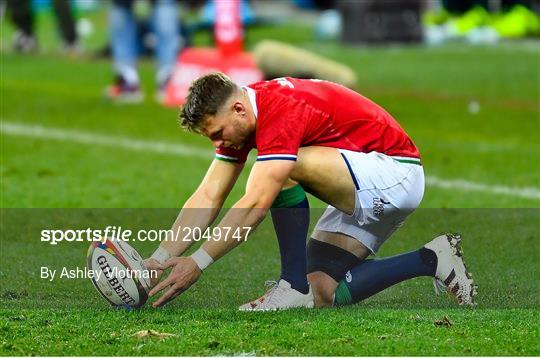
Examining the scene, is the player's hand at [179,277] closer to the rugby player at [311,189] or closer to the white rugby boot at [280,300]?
the rugby player at [311,189]

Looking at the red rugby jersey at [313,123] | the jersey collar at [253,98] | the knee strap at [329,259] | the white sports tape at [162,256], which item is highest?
the jersey collar at [253,98]

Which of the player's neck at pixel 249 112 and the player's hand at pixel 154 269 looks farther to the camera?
the player's hand at pixel 154 269

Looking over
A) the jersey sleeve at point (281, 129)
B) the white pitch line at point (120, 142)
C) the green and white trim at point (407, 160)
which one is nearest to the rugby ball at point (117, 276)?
the jersey sleeve at point (281, 129)

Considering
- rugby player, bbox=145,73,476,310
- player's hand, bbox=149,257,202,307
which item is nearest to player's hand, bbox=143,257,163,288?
rugby player, bbox=145,73,476,310

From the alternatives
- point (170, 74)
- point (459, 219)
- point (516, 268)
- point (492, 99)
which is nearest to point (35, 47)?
point (170, 74)

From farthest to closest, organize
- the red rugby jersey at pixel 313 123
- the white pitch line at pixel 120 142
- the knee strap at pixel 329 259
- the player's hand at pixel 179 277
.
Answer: the white pitch line at pixel 120 142
the knee strap at pixel 329 259
the red rugby jersey at pixel 313 123
the player's hand at pixel 179 277

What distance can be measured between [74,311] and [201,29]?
19742mm

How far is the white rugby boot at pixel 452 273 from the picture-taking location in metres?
6.88

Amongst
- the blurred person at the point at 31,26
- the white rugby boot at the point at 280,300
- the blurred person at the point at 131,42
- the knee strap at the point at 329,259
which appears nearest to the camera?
the white rugby boot at the point at 280,300

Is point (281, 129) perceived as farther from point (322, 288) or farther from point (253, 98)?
point (322, 288)

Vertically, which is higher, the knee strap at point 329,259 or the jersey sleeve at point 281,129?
the jersey sleeve at point 281,129

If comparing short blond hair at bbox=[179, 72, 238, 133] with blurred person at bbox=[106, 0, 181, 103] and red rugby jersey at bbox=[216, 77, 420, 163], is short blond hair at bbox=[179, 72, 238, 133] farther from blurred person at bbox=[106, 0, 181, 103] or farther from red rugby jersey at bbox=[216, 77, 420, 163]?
blurred person at bbox=[106, 0, 181, 103]

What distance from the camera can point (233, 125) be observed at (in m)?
6.41

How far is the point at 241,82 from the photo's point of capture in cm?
1591
